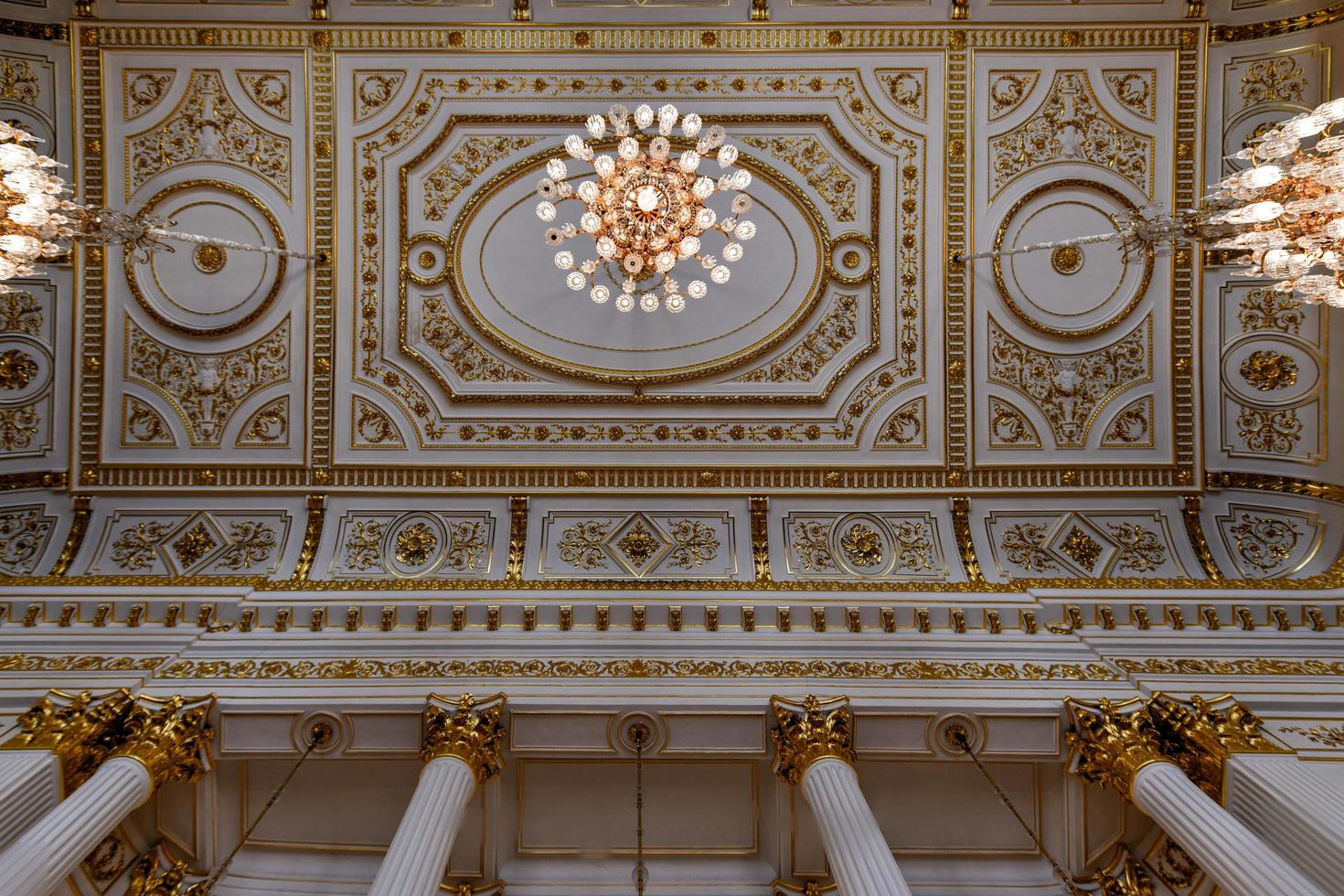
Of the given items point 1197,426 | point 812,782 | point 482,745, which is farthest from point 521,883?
point 1197,426

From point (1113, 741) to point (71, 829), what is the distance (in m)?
7.63

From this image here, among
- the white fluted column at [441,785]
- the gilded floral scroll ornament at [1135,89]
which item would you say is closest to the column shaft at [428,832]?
the white fluted column at [441,785]

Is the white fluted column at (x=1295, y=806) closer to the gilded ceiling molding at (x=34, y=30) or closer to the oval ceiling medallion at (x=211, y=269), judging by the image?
the oval ceiling medallion at (x=211, y=269)

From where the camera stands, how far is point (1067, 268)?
25.7 ft

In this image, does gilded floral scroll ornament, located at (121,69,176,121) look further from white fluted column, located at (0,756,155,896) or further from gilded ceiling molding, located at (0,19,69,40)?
white fluted column, located at (0,756,155,896)

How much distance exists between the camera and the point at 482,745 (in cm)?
575

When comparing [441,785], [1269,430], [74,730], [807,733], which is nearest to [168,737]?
[74,730]

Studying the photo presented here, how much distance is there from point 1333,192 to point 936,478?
161 inches

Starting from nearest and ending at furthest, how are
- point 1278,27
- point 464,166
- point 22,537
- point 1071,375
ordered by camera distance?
point 1278,27
point 22,537
point 464,166
point 1071,375

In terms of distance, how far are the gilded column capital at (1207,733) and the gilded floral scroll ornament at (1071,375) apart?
9.74ft

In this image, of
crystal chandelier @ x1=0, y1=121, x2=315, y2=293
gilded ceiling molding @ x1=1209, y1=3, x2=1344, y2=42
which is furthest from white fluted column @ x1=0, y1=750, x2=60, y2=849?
gilded ceiling molding @ x1=1209, y1=3, x2=1344, y2=42

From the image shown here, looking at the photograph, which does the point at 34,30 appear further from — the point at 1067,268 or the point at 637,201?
the point at 1067,268

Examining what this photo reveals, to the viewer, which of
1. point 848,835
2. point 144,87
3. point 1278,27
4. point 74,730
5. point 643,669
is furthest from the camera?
point 144,87

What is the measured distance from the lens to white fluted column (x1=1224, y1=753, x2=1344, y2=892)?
4.57 m
